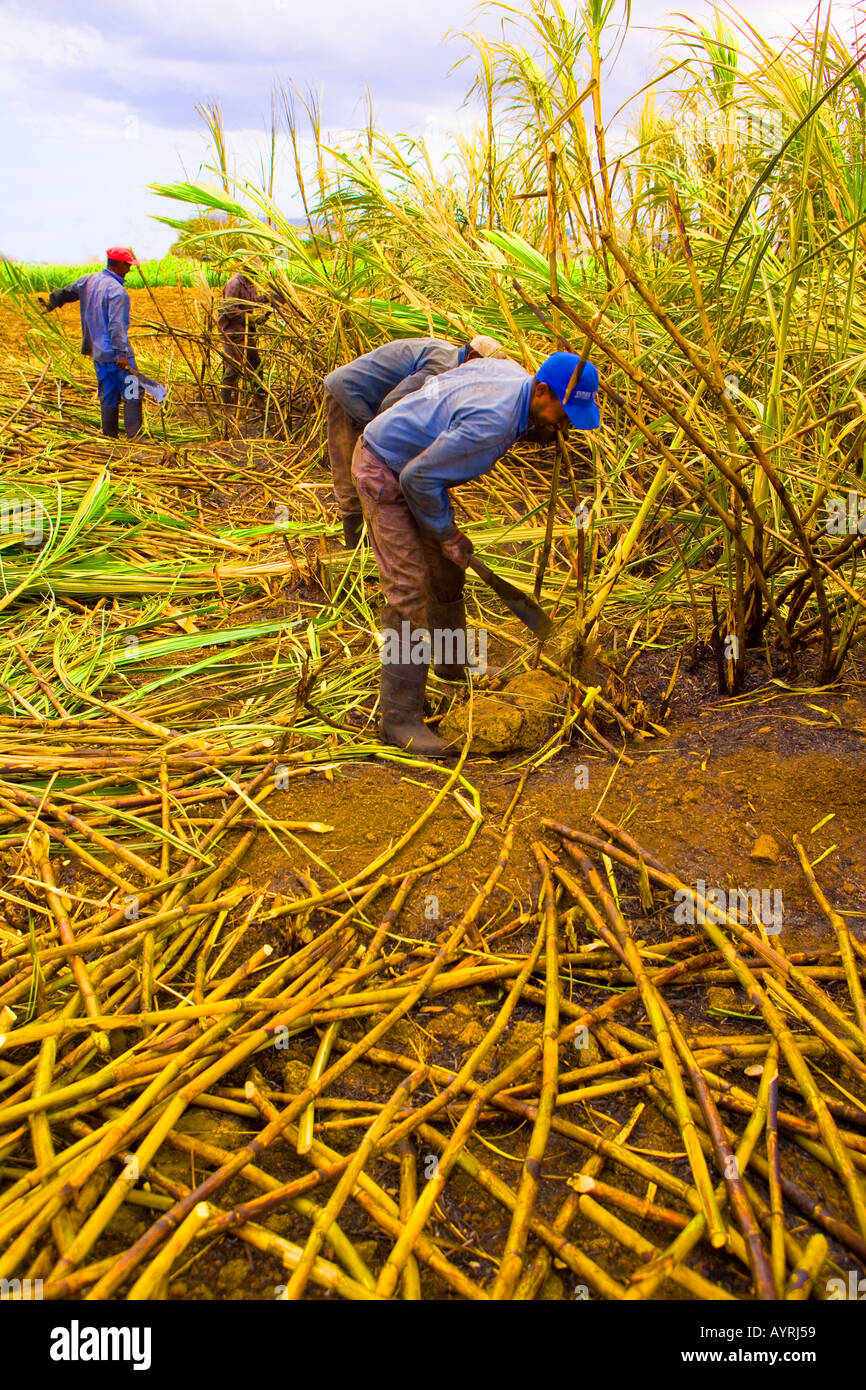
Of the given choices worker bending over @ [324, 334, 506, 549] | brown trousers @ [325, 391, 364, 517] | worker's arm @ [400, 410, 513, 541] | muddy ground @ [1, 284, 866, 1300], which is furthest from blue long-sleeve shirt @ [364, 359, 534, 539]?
brown trousers @ [325, 391, 364, 517]

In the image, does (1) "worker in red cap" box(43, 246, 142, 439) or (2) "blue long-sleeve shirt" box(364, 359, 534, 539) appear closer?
(2) "blue long-sleeve shirt" box(364, 359, 534, 539)

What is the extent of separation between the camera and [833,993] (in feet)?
6.35

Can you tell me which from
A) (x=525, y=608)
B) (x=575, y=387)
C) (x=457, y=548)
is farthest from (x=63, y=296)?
(x=575, y=387)

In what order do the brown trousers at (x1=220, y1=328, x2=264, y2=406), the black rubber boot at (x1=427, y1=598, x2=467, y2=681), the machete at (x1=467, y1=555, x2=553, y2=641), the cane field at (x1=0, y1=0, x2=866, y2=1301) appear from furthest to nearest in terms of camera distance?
the brown trousers at (x1=220, y1=328, x2=264, y2=406), the black rubber boot at (x1=427, y1=598, x2=467, y2=681), the machete at (x1=467, y1=555, x2=553, y2=641), the cane field at (x1=0, y1=0, x2=866, y2=1301)

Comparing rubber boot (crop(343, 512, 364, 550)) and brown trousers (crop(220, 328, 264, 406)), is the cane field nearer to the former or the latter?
rubber boot (crop(343, 512, 364, 550))

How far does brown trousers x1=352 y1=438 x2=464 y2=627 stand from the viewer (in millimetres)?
2971

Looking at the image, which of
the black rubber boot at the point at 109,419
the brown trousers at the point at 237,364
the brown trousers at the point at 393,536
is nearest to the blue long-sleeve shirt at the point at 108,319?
the black rubber boot at the point at 109,419

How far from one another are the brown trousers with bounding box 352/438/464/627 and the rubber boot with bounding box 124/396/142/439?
386 cm

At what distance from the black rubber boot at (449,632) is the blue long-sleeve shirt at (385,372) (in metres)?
0.91

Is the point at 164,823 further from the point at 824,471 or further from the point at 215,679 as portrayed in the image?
the point at 824,471

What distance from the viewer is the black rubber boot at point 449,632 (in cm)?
344

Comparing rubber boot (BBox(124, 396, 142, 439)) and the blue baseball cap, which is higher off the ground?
rubber boot (BBox(124, 396, 142, 439))
